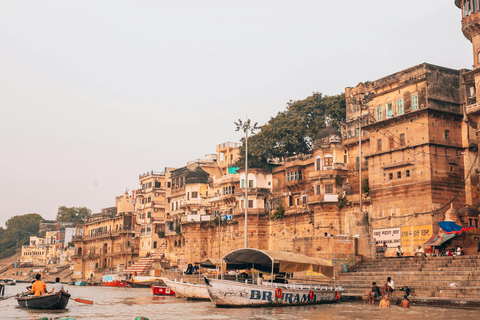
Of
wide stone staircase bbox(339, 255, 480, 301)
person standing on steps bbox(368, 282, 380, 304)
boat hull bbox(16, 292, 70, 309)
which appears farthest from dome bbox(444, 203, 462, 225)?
boat hull bbox(16, 292, 70, 309)

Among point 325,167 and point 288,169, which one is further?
point 288,169

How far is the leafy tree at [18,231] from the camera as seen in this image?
472ft

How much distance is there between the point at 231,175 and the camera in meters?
63.6

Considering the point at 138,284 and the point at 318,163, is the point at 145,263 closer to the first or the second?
the point at 138,284

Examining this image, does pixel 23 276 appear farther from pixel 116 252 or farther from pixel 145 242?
pixel 145 242

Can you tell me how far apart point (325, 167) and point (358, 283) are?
18.9 m

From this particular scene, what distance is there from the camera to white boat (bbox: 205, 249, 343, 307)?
2511 centimetres

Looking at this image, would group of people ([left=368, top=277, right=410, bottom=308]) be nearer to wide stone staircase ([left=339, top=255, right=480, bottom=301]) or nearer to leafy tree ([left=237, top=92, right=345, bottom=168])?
wide stone staircase ([left=339, top=255, right=480, bottom=301])

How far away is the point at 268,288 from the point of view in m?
25.4

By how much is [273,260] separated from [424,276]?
819 centimetres

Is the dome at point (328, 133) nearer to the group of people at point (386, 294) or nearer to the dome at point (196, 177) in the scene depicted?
the dome at point (196, 177)

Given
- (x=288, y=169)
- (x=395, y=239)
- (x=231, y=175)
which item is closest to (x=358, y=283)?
(x=395, y=239)

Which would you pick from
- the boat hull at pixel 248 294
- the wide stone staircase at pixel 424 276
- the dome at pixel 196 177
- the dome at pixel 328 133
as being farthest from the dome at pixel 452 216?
the dome at pixel 196 177

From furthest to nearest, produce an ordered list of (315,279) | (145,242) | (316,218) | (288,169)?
(145,242), (288,169), (316,218), (315,279)
